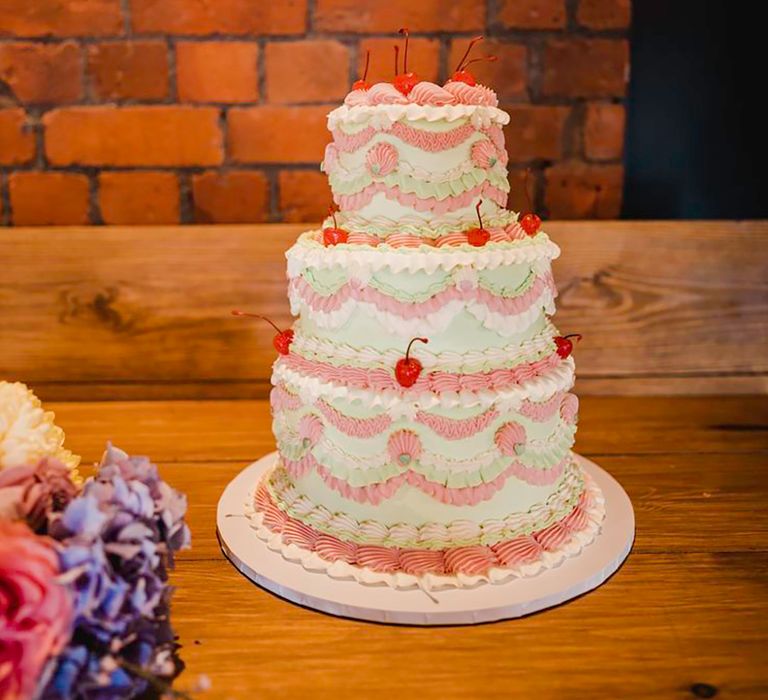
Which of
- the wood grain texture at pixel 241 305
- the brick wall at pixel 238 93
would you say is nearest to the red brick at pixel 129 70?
the brick wall at pixel 238 93

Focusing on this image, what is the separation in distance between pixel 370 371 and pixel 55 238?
3.28ft

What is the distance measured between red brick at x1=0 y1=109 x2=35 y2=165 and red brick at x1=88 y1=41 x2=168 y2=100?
0.17 metres

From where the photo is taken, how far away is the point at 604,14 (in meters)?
1.76

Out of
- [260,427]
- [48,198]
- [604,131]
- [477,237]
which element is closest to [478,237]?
[477,237]

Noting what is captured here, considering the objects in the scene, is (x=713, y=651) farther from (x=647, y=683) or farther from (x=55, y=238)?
(x=55, y=238)

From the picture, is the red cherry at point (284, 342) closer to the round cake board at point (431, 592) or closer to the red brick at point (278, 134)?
the round cake board at point (431, 592)

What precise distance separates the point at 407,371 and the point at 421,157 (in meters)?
0.30

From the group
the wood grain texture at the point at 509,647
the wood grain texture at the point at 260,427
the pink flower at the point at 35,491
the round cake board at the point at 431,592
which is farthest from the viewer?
the wood grain texture at the point at 260,427

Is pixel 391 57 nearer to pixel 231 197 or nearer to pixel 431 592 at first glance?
pixel 231 197

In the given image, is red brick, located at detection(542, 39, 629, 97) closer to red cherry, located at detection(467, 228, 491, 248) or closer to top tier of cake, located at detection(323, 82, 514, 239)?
top tier of cake, located at detection(323, 82, 514, 239)

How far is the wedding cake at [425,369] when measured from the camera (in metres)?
1.08

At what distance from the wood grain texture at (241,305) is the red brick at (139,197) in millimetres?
61

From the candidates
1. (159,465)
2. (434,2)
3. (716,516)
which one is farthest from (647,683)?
(434,2)

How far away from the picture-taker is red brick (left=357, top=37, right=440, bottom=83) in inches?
68.8
